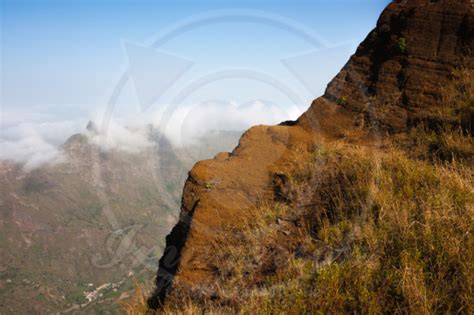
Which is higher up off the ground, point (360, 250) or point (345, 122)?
point (345, 122)

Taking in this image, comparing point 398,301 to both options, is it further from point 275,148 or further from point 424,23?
point 424,23

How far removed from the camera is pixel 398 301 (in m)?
3.89

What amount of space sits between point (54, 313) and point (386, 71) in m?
219

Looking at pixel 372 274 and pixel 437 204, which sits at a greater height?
pixel 437 204

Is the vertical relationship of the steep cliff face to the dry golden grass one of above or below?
above

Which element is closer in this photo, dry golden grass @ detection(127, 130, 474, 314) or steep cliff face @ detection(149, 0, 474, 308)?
dry golden grass @ detection(127, 130, 474, 314)

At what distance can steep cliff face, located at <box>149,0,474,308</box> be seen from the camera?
689cm

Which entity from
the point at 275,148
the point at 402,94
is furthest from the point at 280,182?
the point at 402,94

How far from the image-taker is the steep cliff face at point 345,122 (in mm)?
6887

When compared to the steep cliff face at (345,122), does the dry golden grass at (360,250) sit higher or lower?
lower

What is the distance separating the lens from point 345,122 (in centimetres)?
1041

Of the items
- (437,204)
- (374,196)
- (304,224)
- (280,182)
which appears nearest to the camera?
(437,204)

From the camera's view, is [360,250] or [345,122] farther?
[345,122]

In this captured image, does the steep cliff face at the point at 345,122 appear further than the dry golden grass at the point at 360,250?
Yes
